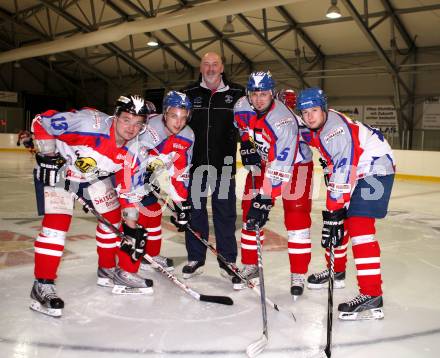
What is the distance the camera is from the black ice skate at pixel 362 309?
247 centimetres

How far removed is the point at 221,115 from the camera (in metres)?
3.27

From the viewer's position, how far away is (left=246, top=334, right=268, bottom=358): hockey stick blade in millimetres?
1996

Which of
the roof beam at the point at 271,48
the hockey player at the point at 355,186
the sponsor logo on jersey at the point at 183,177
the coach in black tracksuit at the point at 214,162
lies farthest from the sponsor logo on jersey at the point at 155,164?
the roof beam at the point at 271,48

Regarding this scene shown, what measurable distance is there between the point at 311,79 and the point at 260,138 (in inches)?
506

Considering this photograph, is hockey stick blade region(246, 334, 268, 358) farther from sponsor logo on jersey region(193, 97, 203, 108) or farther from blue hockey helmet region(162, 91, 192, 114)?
sponsor logo on jersey region(193, 97, 203, 108)

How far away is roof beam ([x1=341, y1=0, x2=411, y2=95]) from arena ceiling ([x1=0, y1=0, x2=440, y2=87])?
0.08ft

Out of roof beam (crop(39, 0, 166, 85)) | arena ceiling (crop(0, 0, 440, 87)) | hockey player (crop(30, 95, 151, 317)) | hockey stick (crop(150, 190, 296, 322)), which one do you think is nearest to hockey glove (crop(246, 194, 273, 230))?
hockey stick (crop(150, 190, 296, 322))

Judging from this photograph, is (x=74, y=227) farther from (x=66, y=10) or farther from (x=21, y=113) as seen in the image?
(x=21, y=113)

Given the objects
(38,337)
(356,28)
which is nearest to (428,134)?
(356,28)

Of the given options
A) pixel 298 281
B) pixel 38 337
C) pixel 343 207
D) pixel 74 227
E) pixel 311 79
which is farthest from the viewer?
pixel 311 79

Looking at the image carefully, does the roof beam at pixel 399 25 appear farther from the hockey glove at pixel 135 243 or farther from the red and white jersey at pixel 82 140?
the hockey glove at pixel 135 243

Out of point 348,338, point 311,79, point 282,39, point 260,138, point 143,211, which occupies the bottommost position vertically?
point 348,338

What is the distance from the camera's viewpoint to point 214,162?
10.8ft

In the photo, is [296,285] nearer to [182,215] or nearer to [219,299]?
[219,299]
